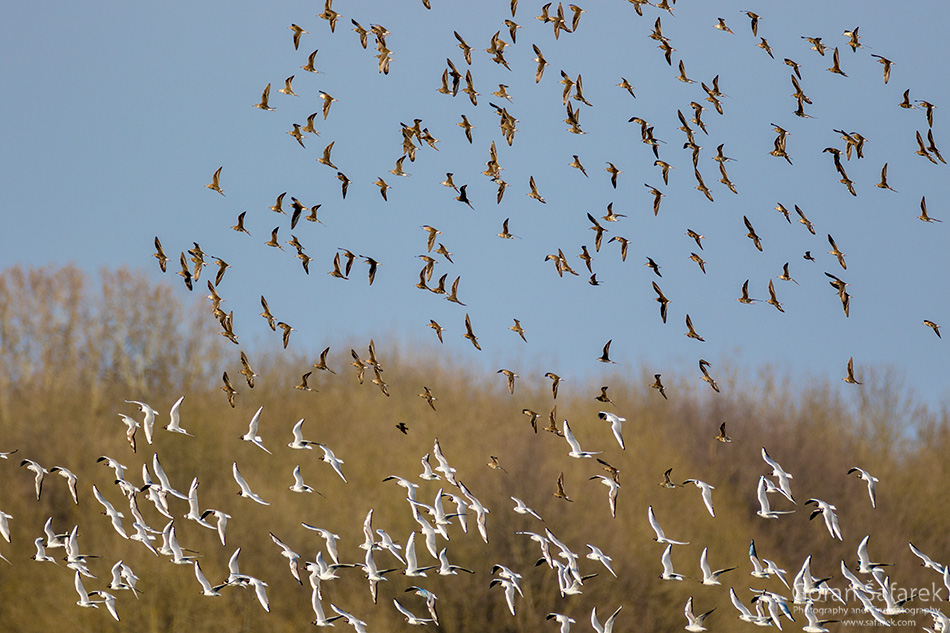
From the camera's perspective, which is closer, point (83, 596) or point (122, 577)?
point (83, 596)

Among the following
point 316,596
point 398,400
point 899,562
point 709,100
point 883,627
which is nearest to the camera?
point 709,100

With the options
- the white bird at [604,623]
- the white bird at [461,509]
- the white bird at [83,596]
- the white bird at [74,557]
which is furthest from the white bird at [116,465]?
the white bird at [604,623]

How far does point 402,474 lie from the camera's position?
4403 centimetres

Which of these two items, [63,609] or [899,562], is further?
[899,562]

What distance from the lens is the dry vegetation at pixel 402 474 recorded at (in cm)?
3822

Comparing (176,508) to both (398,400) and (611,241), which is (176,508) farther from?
(611,241)

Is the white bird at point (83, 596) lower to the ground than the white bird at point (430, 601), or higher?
lower

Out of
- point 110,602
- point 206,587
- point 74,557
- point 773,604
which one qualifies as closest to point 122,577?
point 110,602

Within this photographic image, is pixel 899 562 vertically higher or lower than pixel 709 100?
lower

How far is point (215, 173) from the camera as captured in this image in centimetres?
3167

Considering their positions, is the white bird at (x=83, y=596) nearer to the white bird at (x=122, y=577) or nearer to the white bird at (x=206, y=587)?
the white bird at (x=122, y=577)

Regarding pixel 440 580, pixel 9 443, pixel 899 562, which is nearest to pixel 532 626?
pixel 440 580

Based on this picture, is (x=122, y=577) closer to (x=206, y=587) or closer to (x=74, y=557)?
(x=74, y=557)

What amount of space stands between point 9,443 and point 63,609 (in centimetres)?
966
